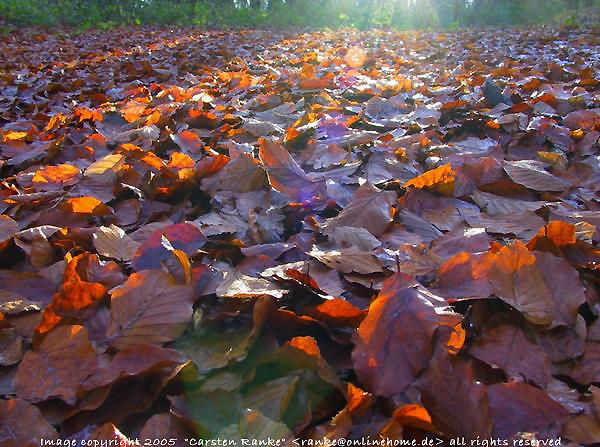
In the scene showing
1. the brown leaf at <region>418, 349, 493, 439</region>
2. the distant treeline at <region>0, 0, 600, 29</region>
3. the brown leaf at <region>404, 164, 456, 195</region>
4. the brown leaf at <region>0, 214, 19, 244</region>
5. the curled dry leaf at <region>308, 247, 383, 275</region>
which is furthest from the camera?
the distant treeline at <region>0, 0, 600, 29</region>

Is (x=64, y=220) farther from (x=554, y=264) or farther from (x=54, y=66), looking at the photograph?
(x=54, y=66)

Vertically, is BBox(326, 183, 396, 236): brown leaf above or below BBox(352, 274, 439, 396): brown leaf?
above

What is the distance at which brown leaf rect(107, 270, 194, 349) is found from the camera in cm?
92

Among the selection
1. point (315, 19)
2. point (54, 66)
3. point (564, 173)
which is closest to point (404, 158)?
point (564, 173)

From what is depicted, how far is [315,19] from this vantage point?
61.5ft

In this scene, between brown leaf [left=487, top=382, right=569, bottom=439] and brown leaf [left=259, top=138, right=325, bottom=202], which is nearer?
brown leaf [left=487, top=382, right=569, bottom=439]

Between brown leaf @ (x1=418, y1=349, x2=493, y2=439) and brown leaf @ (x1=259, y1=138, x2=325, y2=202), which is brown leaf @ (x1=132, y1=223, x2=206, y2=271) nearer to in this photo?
brown leaf @ (x1=259, y1=138, x2=325, y2=202)

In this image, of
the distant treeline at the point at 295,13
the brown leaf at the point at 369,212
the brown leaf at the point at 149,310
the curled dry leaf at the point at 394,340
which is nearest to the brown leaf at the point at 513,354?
the curled dry leaf at the point at 394,340

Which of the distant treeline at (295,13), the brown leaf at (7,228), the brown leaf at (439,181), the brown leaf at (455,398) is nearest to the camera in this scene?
the brown leaf at (455,398)

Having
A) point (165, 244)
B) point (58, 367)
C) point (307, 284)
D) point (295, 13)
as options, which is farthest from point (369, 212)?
point (295, 13)

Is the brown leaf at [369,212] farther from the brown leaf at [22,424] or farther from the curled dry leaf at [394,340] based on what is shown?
the brown leaf at [22,424]

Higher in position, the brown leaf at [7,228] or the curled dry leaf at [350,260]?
the brown leaf at [7,228]

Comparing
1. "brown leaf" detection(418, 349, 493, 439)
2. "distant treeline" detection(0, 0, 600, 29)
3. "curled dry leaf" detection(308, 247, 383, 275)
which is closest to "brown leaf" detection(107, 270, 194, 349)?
"curled dry leaf" detection(308, 247, 383, 275)

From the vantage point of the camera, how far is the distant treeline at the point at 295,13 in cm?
1308
